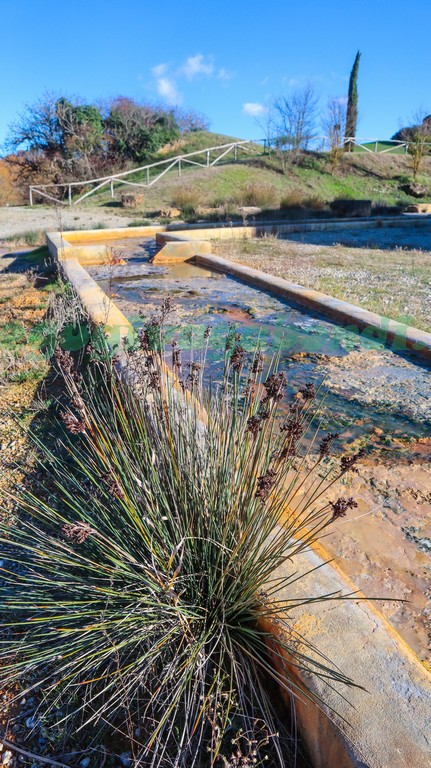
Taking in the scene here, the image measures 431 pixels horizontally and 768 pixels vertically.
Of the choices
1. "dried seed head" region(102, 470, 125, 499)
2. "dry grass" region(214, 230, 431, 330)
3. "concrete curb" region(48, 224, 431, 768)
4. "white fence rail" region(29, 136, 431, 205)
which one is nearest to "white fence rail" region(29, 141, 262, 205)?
"white fence rail" region(29, 136, 431, 205)

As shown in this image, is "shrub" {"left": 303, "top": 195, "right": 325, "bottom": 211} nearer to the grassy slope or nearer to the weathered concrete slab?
the grassy slope

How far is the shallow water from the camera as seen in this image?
3438 millimetres

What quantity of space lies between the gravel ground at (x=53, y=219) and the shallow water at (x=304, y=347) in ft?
25.4

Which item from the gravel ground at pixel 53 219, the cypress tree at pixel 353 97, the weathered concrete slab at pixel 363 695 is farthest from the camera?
the cypress tree at pixel 353 97

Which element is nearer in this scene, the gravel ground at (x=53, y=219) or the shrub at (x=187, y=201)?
the gravel ground at (x=53, y=219)

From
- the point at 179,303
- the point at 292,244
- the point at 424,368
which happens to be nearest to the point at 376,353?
the point at 424,368

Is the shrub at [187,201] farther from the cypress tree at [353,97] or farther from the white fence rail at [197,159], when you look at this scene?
the cypress tree at [353,97]

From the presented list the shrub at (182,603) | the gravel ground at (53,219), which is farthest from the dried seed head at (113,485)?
the gravel ground at (53,219)

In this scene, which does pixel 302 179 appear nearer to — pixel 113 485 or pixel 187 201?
pixel 187 201

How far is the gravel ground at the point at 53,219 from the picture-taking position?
14.7m

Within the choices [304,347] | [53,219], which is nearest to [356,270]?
[304,347]

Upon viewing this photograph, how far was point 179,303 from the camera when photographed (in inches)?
247

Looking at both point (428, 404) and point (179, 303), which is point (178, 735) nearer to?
point (428, 404)

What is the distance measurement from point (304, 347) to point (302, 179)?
785 inches
